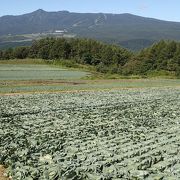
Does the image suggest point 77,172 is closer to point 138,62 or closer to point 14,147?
point 14,147

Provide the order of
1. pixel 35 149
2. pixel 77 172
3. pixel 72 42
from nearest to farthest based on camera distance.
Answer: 1. pixel 77 172
2. pixel 35 149
3. pixel 72 42

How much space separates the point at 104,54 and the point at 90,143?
348 feet

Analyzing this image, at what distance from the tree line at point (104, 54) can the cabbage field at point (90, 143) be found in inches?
3059

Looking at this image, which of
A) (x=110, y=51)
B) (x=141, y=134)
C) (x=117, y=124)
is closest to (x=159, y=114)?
(x=117, y=124)

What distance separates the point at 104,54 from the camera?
123 meters

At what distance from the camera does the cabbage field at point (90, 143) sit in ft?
43.8

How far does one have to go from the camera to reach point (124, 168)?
1357 centimetres

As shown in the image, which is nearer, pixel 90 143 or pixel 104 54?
pixel 90 143

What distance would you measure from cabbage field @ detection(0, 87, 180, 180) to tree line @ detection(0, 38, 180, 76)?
77701mm

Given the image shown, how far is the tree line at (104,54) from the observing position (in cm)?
10862

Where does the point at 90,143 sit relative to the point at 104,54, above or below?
below

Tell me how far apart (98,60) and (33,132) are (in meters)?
104

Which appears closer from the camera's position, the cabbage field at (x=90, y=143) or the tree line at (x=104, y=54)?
the cabbage field at (x=90, y=143)

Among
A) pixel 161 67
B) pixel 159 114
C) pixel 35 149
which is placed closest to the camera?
pixel 35 149
